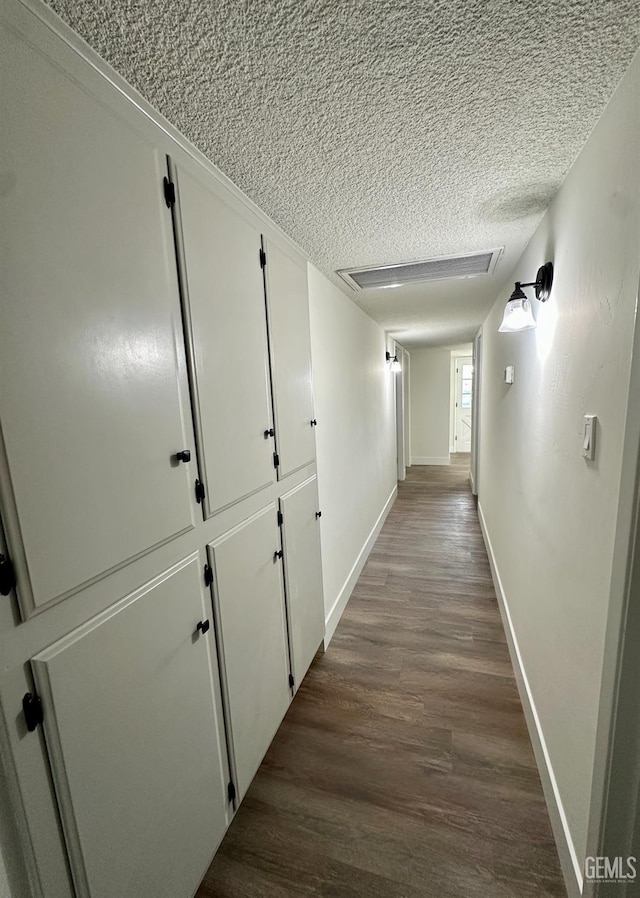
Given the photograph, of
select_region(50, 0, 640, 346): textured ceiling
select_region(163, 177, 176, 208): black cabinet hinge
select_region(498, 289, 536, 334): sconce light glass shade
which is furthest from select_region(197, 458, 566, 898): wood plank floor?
select_region(50, 0, 640, 346): textured ceiling

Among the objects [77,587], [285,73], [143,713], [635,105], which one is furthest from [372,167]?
[143,713]

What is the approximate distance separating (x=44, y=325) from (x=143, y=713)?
3.06 feet

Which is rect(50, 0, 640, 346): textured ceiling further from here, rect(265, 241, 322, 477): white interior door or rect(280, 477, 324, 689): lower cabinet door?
rect(280, 477, 324, 689): lower cabinet door

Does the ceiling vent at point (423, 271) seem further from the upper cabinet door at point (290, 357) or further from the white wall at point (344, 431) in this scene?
the upper cabinet door at point (290, 357)

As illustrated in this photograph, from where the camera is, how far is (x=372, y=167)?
1.24 meters

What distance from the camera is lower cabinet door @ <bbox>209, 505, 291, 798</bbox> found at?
1.25m

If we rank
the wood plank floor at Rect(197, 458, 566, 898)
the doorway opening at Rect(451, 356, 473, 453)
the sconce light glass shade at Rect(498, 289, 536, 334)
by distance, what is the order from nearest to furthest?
the wood plank floor at Rect(197, 458, 566, 898) → the sconce light glass shade at Rect(498, 289, 536, 334) → the doorway opening at Rect(451, 356, 473, 453)

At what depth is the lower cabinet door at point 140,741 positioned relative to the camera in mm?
724

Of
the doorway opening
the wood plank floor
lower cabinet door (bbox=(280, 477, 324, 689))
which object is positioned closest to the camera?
the wood plank floor

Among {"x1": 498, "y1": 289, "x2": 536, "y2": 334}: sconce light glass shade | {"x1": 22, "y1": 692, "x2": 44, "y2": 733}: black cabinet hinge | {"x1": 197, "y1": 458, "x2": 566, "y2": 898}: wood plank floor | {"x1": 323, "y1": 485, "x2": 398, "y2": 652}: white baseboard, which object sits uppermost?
{"x1": 498, "y1": 289, "x2": 536, "y2": 334}: sconce light glass shade

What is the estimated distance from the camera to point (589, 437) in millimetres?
1050

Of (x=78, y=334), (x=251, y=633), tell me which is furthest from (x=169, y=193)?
(x=251, y=633)

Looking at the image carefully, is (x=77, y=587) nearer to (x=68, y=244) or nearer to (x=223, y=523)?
(x=223, y=523)

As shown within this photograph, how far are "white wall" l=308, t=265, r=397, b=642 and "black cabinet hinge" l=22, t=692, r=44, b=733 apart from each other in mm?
1654
